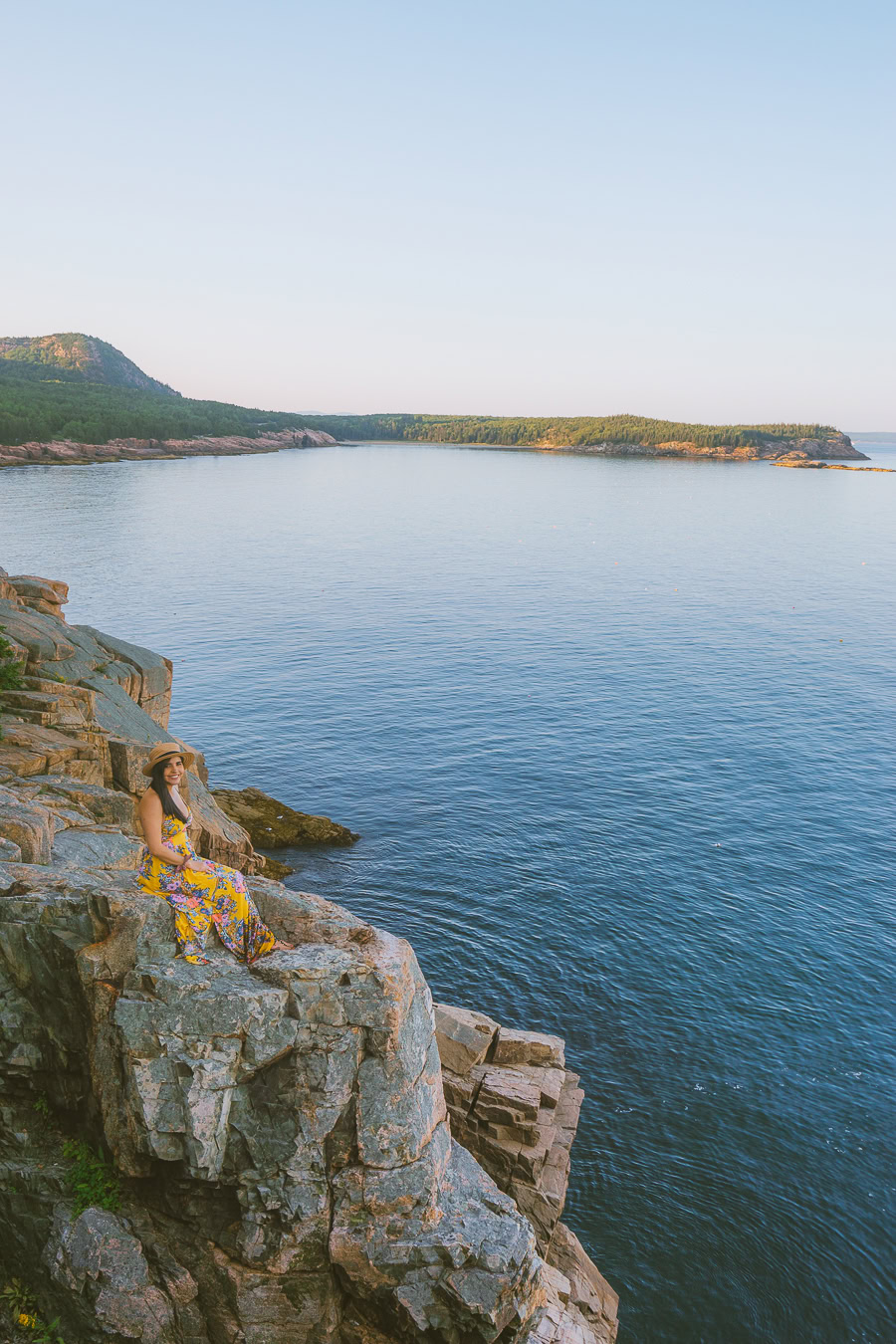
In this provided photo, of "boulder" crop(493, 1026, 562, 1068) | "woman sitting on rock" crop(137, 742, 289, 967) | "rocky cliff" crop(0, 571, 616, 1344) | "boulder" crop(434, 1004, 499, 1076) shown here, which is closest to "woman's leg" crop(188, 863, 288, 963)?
"woman sitting on rock" crop(137, 742, 289, 967)

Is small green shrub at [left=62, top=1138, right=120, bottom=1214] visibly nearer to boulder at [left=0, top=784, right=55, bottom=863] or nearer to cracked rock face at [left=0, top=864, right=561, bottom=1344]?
cracked rock face at [left=0, top=864, right=561, bottom=1344]

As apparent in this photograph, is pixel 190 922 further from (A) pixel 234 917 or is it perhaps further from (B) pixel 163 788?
(B) pixel 163 788

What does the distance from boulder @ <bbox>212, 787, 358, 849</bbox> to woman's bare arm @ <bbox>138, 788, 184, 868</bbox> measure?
26072mm

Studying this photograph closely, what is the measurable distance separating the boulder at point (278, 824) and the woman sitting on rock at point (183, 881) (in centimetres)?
2575

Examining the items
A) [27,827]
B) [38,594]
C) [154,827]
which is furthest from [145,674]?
[154,827]

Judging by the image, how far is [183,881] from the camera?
14.8m

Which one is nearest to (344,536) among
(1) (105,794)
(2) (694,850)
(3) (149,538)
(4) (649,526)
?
(3) (149,538)

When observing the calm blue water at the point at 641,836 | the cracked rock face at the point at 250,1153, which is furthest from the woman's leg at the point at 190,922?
the calm blue water at the point at 641,836

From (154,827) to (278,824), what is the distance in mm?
27745

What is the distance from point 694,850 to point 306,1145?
99.9 feet

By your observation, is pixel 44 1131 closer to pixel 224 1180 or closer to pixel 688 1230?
pixel 224 1180

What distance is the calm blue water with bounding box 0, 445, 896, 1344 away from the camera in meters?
23.0

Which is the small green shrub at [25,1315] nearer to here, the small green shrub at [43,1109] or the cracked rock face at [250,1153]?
the cracked rock face at [250,1153]

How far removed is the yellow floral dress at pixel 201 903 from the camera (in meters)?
14.7
